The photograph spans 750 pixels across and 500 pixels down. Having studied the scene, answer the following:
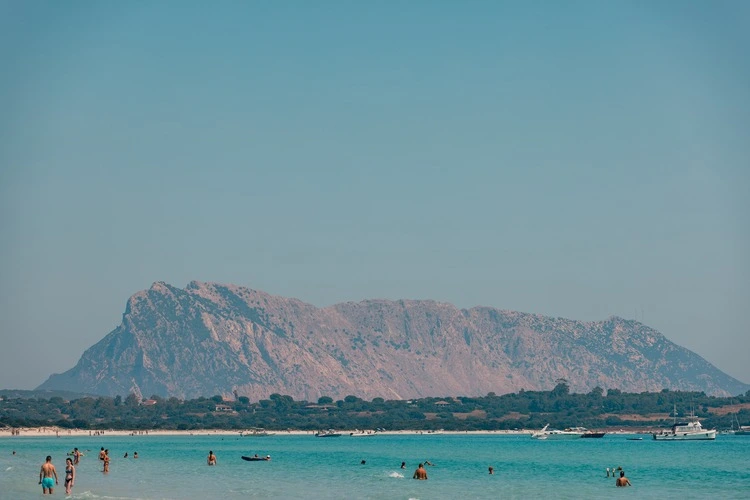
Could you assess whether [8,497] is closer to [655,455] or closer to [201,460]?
[201,460]

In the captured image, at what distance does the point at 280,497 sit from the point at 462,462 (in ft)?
234

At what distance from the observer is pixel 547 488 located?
347 feet

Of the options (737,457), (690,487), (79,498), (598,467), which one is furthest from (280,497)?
(737,457)

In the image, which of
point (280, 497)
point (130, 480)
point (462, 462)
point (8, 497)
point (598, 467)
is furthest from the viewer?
point (462, 462)

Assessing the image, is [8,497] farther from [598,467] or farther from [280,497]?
[598,467]

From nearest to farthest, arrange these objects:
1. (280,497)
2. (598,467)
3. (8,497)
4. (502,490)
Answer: (8,497)
(280,497)
(502,490)
(598,467)

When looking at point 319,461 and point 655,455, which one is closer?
point 319,461

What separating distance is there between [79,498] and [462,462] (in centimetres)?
8245

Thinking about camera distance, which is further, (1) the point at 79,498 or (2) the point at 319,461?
(2) the point at 319,461

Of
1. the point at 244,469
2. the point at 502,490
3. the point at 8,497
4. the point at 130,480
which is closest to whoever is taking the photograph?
the point at 8,497

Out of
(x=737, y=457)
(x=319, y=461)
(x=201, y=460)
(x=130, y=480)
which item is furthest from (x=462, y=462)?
(x=130, y=480)

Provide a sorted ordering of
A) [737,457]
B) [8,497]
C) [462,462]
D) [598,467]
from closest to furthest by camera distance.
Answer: [8,497] → [598,467] → [462,462] → [737,457]

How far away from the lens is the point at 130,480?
112562 millimetres

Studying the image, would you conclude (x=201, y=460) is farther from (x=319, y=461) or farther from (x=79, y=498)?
(x=79, y=498)
